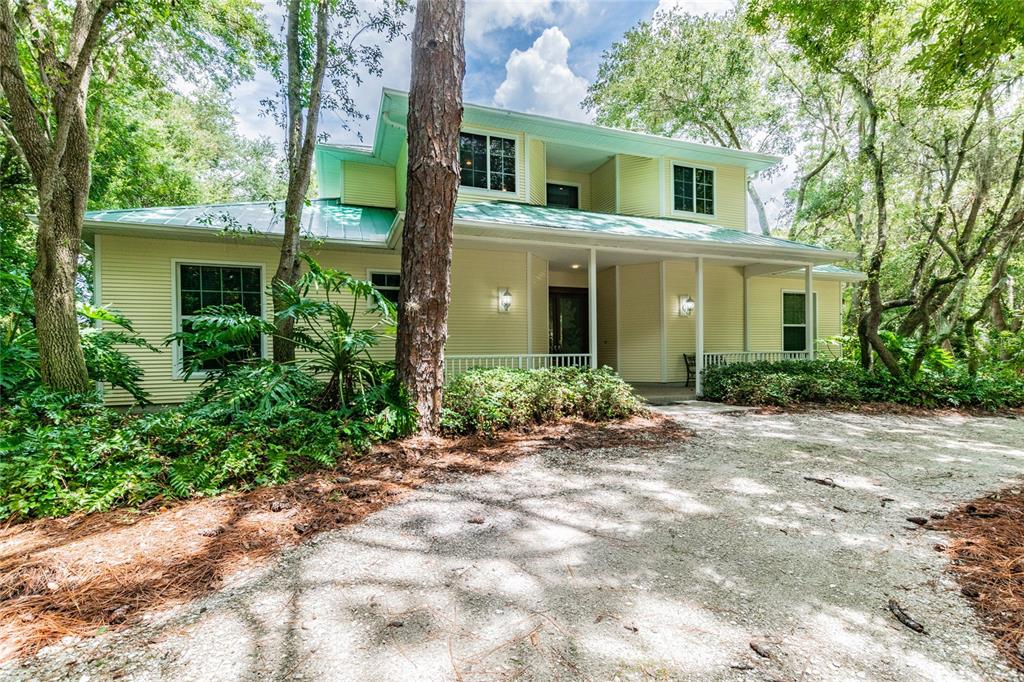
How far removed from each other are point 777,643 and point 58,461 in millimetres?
4434

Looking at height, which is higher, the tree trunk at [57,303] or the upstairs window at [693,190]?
the upstairs window at [693,190]

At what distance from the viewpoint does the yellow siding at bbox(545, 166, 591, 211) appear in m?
10.6

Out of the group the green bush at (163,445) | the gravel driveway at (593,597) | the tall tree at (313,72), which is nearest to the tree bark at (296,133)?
the tall tree at (313,72)

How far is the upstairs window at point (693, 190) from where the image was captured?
1041 centimetres

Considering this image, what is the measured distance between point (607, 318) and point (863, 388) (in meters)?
5.19

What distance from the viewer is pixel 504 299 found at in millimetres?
8906

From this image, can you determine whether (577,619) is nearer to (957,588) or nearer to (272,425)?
(957,588)

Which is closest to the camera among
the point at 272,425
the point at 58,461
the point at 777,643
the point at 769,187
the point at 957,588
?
the point at 777,643

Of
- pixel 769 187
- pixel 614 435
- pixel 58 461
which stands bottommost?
pixel 614 435

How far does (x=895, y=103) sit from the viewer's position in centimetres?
893

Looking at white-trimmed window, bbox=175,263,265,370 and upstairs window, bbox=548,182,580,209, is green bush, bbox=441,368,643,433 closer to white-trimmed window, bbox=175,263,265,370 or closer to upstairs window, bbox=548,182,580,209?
white-trimmed window, bbox=175,263,265,370

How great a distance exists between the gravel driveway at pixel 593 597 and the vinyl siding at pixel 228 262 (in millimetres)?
5540

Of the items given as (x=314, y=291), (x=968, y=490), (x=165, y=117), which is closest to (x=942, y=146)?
(x=968, y=490)

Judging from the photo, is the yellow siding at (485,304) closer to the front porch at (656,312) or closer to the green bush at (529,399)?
the front porch at (656,312)
